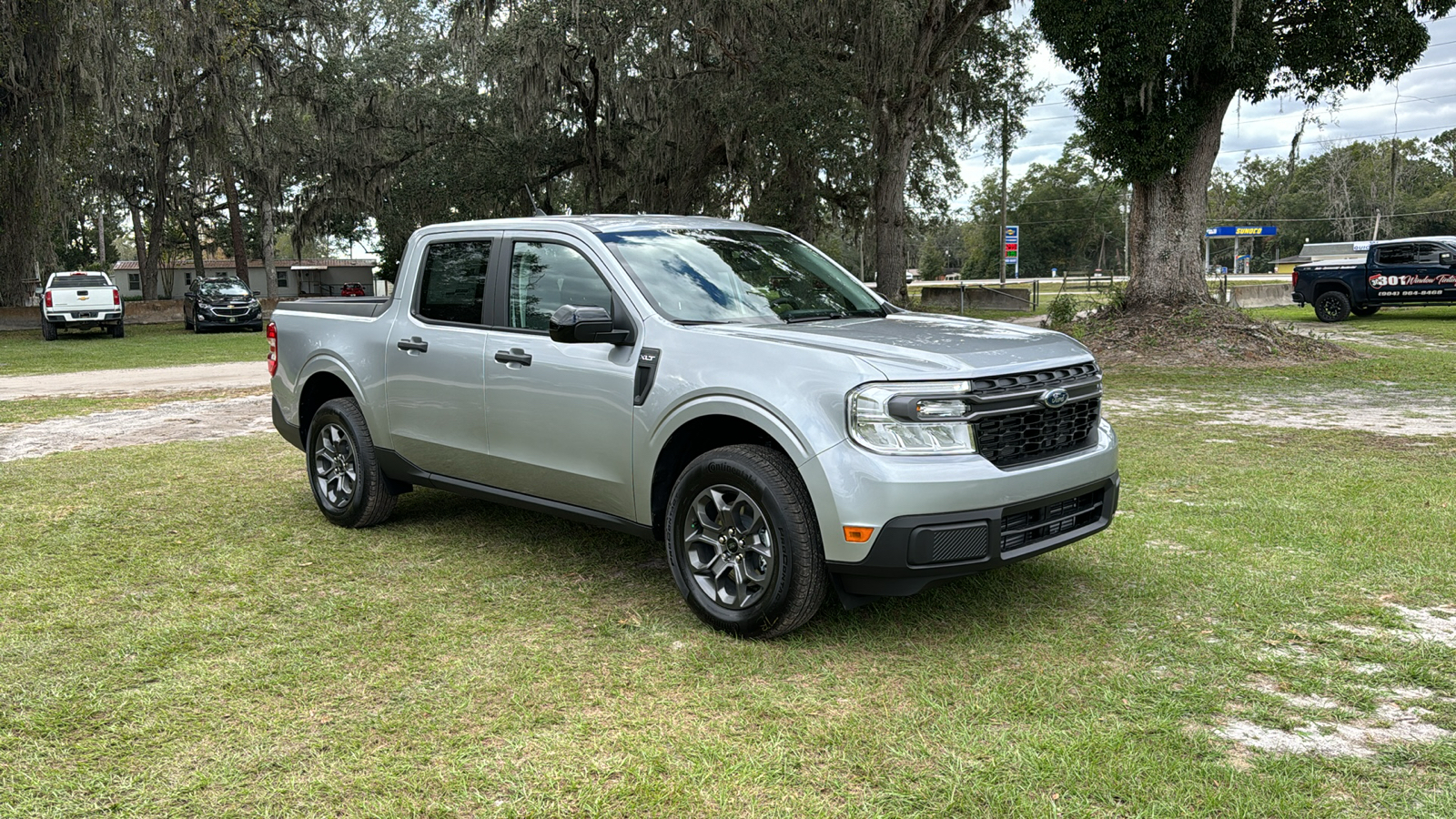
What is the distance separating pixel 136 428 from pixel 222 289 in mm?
20089

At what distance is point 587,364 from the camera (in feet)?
16.3

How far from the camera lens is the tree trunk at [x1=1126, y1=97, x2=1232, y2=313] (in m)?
16.0

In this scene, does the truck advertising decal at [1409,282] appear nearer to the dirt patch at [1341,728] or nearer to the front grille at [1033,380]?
Answer: the front grille at [1033,380]

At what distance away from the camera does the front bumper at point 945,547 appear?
3975mm

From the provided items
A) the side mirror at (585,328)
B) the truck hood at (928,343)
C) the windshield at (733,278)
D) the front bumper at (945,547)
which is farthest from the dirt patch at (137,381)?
the front bumper at (945,547)

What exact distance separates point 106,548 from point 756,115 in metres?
19.4

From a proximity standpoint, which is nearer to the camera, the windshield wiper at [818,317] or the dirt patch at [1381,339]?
the windshield wiper at [818,317]

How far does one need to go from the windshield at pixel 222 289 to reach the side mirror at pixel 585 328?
27.1m

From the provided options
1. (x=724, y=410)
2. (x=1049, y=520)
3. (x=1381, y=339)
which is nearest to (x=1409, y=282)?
(x=1381, y=339)

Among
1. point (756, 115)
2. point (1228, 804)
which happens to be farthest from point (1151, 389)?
point (756, 115)

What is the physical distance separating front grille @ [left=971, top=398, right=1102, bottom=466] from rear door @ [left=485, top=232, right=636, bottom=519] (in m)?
1.57

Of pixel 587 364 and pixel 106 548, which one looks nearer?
pixel 587 364

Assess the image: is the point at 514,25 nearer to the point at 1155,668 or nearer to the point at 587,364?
the point at 587,364

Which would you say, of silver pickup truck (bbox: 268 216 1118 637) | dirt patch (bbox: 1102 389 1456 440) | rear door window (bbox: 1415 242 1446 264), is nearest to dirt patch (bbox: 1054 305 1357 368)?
dirt patch (bbox: 1102 389 1456 440)
